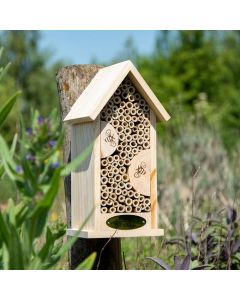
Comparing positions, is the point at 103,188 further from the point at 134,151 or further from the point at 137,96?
the point at 137,96

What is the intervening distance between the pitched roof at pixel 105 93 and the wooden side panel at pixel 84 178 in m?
→ 0.06

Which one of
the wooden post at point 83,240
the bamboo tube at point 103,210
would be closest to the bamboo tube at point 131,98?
the wooden post at point 83,240

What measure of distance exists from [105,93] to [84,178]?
438 millimetres

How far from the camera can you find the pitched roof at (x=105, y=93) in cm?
315

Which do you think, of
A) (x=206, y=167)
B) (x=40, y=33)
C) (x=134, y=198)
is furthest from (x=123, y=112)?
(x=40, y=33)

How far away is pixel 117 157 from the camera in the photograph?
3285mm

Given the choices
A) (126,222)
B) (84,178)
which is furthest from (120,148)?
(126,222)

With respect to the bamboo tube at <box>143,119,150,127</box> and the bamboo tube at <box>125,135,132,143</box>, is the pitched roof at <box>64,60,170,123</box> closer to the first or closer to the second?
the bamboo tube at <box>143,119,150,127</box>

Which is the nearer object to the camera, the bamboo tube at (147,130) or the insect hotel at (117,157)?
the insect hotel at (117,157)

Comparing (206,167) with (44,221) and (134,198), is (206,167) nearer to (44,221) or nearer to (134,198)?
(134,198)

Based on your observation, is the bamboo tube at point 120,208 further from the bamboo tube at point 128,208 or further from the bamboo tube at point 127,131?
the bamboo tube at point 127,131

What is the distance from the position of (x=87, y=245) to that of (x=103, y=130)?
2.20 ft

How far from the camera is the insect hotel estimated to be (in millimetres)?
3193

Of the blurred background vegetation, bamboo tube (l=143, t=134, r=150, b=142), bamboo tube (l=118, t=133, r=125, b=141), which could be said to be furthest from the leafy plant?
the blurred background vegetation
